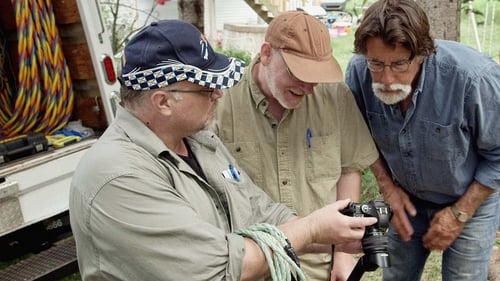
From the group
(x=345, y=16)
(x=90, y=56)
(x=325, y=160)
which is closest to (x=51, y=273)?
(x=90, y=56)

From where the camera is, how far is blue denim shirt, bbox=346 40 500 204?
2436mm

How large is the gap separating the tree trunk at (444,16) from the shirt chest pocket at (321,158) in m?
1.97

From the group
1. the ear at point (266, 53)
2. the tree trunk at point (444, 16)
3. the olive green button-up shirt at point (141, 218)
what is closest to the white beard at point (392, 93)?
the ear at point (266, 53)

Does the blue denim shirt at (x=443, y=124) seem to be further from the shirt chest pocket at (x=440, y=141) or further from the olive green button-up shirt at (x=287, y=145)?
the olive green button-up shirt at (x=287, y=145)

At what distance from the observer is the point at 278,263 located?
5.53ft

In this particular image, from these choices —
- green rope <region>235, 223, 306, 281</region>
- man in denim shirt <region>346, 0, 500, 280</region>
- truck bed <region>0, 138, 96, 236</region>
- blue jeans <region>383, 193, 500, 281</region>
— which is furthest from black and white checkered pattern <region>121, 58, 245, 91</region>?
truck bed <region>0, 138, 96, 236</region>

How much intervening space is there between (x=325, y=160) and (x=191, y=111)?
0.83m

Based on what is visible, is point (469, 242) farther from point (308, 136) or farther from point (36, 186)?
point (36, 186)

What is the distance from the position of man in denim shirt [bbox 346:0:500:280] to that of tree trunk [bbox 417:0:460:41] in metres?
1.31

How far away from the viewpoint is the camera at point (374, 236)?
188 cm

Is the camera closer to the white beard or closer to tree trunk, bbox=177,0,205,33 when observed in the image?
the white beard

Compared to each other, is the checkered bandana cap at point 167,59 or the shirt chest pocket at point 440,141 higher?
the checkered bandana cap at point 167,59

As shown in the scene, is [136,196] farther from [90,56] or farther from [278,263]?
[90,56]

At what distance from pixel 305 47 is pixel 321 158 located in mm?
518
